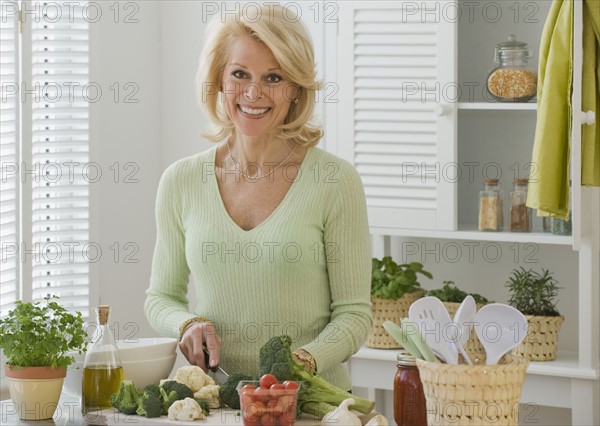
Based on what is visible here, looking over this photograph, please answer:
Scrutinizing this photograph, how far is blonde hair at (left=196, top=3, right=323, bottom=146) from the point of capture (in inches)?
92.0

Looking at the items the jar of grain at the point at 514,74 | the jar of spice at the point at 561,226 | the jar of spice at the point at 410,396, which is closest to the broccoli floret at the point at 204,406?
the jar of spice at the point at 410,396

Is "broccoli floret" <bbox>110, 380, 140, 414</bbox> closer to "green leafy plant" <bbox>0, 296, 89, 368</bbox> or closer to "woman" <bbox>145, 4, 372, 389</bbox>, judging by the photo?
"green leafy plant" <bbox>0, 296, 89, 368</bbox>

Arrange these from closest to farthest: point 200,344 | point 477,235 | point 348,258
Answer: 1. point 200,344
2. point 348,258
3. point 477,235

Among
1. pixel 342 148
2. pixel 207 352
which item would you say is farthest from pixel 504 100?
pixel 207 352

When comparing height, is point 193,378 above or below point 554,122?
below

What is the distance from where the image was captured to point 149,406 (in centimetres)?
186

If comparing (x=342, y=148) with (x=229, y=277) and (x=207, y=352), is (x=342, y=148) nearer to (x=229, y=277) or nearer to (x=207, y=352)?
(x=229, y=277)

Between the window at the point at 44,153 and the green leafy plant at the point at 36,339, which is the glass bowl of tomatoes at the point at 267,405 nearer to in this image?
the green leafy plant at the point at 36,339

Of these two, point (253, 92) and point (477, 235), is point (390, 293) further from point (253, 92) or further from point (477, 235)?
point (253, 92)

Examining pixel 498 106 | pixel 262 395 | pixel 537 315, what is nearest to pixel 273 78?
pixel 262 395

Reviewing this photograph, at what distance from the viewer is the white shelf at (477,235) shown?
3295mm

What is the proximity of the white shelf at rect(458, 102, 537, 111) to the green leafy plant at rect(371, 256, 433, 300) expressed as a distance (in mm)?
575

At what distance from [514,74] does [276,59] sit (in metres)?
1.27

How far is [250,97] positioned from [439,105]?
4.01 ft
